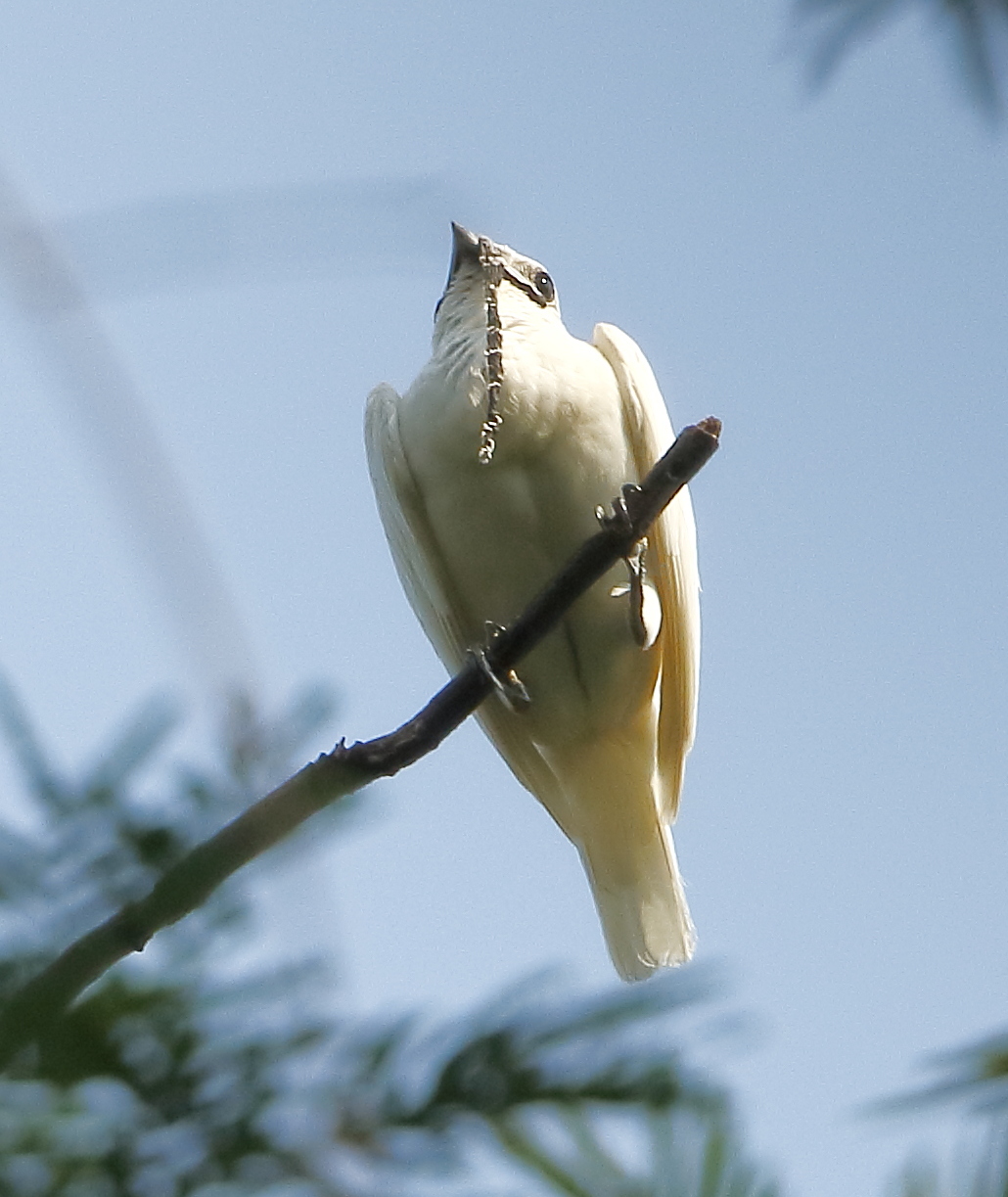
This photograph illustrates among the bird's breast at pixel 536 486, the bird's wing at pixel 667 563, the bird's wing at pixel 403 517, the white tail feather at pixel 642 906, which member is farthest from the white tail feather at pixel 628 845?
the bird's wing at pixel 403 517

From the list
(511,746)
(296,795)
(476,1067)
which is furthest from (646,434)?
(476,1067)

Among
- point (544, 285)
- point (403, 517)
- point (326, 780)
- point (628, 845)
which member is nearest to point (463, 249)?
point (544, 285)

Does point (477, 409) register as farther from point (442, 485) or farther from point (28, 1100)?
point (28, 1100)

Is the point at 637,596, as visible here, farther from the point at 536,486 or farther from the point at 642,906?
the point at 642,906

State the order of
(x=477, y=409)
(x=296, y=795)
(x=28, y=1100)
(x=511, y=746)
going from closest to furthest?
1. (x=28, y=1100)
2. (x=296, y=795)
3. (x=477, y=409)
4. (x=511, y=746)

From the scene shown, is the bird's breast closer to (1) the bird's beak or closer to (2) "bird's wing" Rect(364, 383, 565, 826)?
(2) "bird's wing" Rect(364, 383, 565, 826)

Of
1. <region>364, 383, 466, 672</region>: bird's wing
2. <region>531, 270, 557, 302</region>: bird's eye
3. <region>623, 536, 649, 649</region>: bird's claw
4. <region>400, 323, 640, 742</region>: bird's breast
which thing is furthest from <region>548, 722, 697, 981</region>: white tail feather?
<region>531, 270, 557, 302</region>: bird's eye
